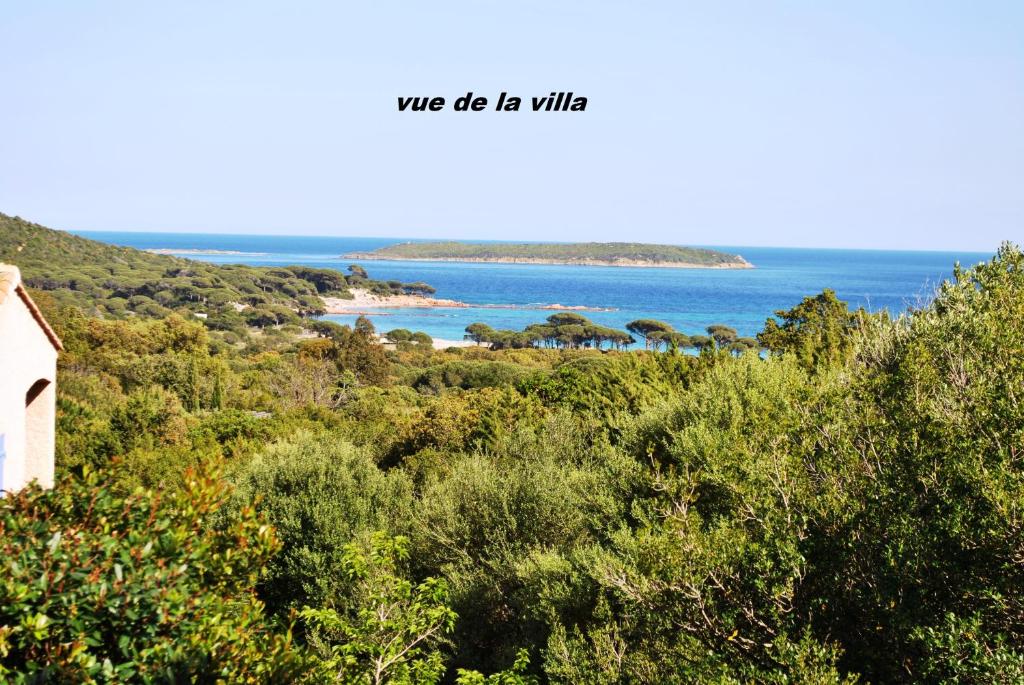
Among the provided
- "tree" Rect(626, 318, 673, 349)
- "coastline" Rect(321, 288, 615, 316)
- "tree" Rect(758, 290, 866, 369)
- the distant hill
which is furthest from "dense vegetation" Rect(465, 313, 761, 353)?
"tree" Rect(758, 290, 866, 369)

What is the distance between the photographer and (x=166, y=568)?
14.4 feet

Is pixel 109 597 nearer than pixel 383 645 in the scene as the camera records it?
Yes

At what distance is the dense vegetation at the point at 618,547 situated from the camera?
4.43 meters

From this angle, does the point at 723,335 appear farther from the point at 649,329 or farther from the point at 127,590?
the point at 127,590

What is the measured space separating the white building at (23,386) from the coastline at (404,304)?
113 metres

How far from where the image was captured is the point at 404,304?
133 m

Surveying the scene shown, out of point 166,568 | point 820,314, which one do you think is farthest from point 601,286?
point 166,568

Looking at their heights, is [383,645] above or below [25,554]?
below

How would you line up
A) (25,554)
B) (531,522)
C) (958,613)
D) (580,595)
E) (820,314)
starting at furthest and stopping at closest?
(820,314)
(531,522)
(580,595)
(958,613)
(25,554)

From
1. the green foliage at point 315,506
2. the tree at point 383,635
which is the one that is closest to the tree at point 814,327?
the green foliage at point 315,506

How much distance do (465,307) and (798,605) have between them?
127 m

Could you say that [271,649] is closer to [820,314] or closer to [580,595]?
[580,595]

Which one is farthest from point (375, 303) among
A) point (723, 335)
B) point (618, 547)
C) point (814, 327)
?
point (618, 547)

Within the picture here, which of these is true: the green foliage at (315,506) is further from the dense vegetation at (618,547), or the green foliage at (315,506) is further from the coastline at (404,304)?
the coastline at (404,304)
